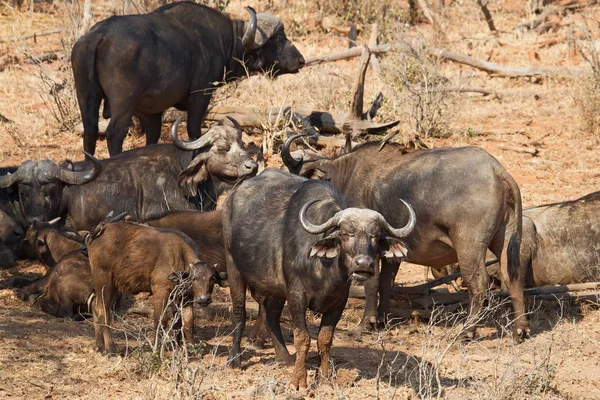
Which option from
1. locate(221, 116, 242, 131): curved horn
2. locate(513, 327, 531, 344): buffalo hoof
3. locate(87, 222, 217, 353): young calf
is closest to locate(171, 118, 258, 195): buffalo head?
locate(221, 116, 242, 131): curved horn

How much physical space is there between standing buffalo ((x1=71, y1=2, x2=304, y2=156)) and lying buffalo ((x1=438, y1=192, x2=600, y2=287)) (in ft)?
15.2

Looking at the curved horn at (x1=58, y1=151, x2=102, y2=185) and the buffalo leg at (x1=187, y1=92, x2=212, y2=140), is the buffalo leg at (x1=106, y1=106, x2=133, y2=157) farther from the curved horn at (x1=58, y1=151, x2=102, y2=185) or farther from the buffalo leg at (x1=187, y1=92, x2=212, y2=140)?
the curved horn at (x1=58, y1=151, x2=102, y2=185)

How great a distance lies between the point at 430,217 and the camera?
8.86m

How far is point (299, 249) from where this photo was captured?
23.2ft

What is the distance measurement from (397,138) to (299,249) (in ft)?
25.9

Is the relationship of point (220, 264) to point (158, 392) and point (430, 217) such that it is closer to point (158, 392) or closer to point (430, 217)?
point (430, 217)

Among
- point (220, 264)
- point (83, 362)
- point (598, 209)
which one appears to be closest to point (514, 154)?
point (598, 209)

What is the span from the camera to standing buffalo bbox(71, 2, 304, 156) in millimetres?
11867

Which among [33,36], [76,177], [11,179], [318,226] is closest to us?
[318,226]

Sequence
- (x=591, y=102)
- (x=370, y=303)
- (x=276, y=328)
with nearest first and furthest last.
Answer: (x=276, y=328), (x=370, y=303), (x=591, y=102)

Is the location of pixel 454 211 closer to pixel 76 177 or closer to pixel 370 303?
pixel 370 303

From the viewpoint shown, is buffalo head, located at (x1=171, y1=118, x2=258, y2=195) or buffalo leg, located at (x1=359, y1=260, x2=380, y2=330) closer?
buffalo leg, located at (x1=359, y1=260, x2=380, y2=330)

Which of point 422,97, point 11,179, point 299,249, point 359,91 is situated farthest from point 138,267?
point 422,97

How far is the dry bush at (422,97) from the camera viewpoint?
14.8 m
